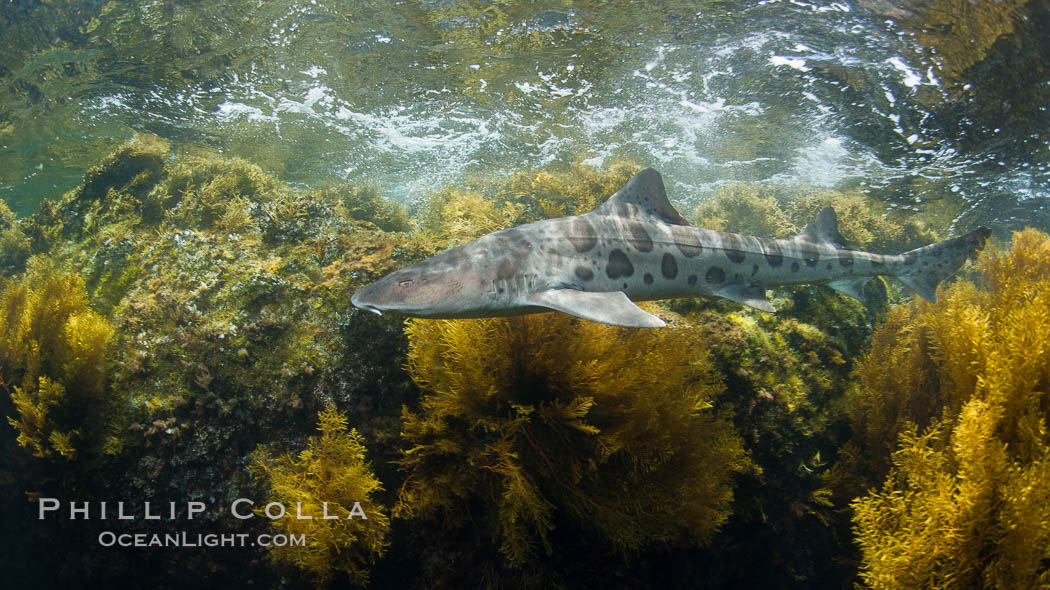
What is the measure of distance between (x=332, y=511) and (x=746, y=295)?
499 cm

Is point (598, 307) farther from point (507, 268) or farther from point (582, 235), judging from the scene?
point (582, 235)

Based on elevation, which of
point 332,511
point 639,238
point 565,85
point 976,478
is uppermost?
point 565,85

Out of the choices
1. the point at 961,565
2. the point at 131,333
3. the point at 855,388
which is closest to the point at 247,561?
the point at 131,333

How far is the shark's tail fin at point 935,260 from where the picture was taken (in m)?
5.73

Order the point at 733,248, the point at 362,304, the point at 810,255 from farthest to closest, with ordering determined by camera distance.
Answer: the point at 810,255 < the point at 733,248 < the point at 362,304

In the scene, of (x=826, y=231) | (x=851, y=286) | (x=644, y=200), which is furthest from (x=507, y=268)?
(x=851, y=286)

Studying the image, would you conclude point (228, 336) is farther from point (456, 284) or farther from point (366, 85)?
point (366, 85)

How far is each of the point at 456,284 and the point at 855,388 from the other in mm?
5268

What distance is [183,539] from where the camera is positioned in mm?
3467

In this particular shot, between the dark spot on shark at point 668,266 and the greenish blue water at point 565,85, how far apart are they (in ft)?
32.1

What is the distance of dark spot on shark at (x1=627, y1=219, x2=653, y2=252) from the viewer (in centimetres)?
407

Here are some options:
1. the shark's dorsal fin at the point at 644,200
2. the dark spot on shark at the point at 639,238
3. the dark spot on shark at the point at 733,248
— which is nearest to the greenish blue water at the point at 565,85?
the shark's dorsal fin at the point at 644,200

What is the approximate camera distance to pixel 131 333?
4430 millimetres

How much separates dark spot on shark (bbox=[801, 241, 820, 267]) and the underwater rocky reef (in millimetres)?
1174
